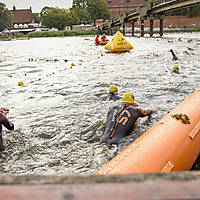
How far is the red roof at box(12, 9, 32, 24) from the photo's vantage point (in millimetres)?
100625

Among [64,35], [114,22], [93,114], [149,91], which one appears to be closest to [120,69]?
[149,91]

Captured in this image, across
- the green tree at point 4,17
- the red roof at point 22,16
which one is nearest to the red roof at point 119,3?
the red roof at point 22,16

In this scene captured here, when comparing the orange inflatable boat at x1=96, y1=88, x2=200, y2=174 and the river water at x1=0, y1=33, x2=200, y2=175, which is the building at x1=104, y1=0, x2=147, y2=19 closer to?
the river water at x1=0, y1=33, x2=200, y2=175

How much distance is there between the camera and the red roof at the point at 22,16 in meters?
101

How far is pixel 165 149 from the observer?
11.3 ft

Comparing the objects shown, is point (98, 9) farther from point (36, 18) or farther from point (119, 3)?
point (36, 18)

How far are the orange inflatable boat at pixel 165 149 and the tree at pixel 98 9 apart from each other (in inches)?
3557

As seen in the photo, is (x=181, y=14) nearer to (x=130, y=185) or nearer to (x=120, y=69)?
(x=120, y=69)

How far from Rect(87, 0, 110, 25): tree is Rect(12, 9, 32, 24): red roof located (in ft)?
97.2

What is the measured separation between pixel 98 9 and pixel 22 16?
36779 mm

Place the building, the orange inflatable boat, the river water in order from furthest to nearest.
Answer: the building
the river water
the orange inflatable boat

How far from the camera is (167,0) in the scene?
30750 mm

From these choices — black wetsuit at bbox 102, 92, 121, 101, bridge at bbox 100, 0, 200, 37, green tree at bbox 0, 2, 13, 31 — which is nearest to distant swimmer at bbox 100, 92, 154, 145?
black wetsuit at bbox 102, 92, 121, 101

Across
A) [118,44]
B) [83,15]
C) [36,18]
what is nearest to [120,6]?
[83,15]
